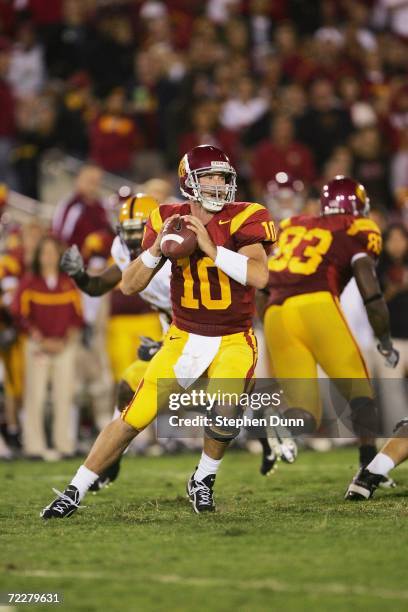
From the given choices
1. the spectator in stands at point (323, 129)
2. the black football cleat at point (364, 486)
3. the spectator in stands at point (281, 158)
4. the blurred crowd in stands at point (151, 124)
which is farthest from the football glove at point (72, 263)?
the spectator in stands at point (323, 129)

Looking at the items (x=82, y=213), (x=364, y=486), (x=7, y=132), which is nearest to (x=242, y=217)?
(x=364, y=486)

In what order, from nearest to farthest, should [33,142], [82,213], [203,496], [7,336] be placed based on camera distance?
1. [203,496]
2. [7,336]
3. [82,213]
4. [33,142]

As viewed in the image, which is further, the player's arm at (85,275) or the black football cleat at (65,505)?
the player's arm at (85,275)

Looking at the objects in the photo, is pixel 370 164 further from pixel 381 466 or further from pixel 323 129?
pixel 381 466

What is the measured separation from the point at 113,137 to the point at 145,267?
21.5 feet

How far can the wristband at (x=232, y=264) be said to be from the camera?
572 cm

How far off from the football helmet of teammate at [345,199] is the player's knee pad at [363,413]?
3.66 feet

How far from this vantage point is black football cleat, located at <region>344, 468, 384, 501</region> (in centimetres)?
645

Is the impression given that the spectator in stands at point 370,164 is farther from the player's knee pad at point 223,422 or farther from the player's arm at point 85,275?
the player's knee pad at point 223,422

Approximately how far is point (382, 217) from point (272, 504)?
5159 millimetres

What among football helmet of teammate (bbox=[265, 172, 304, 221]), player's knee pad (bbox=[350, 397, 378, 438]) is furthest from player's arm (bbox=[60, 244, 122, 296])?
football helmet of teammate (bbox=[265, 172, 304, 221])

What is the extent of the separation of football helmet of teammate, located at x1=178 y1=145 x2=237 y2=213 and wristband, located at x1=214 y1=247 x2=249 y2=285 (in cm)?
35

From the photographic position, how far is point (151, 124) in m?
12.7

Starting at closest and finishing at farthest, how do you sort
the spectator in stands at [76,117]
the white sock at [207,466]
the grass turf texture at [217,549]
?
the grass turf texture at [217,549] < the white sock at [207,466] < the spectator in stands at [76,117]
